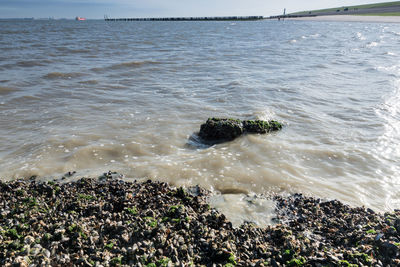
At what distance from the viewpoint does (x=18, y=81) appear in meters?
13.8

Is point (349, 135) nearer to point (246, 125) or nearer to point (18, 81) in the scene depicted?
point (246, 125)

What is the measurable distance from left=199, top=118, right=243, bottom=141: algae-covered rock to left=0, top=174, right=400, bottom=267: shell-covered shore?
9.69ft

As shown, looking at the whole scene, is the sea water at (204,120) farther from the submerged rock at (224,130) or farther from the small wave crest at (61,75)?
the submerged rock at (224,130)

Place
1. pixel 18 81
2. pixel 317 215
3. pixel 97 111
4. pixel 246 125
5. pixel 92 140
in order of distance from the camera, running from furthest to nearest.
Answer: pixel 18 81 → pixel 97 111 → pixel 246 125 → pixel 92 140 → pixel 317 215

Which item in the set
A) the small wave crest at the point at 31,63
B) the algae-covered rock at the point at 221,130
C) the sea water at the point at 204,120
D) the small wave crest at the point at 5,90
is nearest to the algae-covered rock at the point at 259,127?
the sea water at the point at 204,120

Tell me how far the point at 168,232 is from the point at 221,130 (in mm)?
4407

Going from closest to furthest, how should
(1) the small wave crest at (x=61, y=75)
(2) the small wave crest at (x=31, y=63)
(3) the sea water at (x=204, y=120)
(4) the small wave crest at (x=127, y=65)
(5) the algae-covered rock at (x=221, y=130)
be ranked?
(3) the sea water at (x=204, y=120), (5) the algae-covered rock at (x=221, y=130), (1) the small wave crest at (x=61, y=75), (4) the small wave crest at (x=127, y=65), (2) the small wave crest at (x=31, y=63)

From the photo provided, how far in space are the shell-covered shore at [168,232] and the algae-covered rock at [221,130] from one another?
116 inches

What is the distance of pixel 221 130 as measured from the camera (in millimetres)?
7961

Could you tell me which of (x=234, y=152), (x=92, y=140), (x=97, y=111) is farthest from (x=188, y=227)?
(x=97, y=111)

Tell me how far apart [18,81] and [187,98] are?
8804 mm

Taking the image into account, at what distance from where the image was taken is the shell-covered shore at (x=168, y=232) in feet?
11.5

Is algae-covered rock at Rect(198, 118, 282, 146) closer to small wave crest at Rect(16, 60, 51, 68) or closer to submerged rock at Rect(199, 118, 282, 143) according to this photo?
submerged rock at Rect(199, 118, 282, 143)

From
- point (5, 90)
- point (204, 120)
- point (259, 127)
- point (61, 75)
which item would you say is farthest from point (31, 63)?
point (259, 127)
